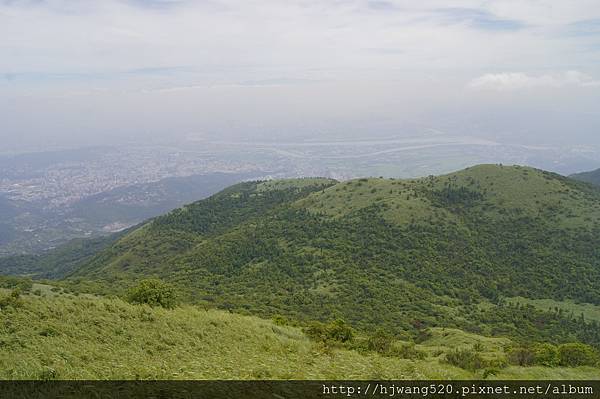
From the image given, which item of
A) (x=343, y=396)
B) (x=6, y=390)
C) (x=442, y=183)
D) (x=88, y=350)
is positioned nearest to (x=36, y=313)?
(x=88, y=350)

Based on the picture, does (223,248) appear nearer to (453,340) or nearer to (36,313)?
(453,340)

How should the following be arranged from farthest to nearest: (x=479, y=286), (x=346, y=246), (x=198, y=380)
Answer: (x=346, y=246) → (x=479, y=286) → (x=198, y=380)

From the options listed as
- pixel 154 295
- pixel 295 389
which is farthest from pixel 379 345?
pixel 154 295

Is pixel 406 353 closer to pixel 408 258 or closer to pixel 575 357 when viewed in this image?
pixel 575 357

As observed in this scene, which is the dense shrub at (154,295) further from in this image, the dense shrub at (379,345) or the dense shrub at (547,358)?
the dense shrub at (547,358)

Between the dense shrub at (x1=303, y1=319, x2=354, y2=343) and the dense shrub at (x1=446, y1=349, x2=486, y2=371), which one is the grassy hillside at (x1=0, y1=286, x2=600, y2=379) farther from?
the dense shrub at (x1=303, y1=319, x2=354, y2=343)
